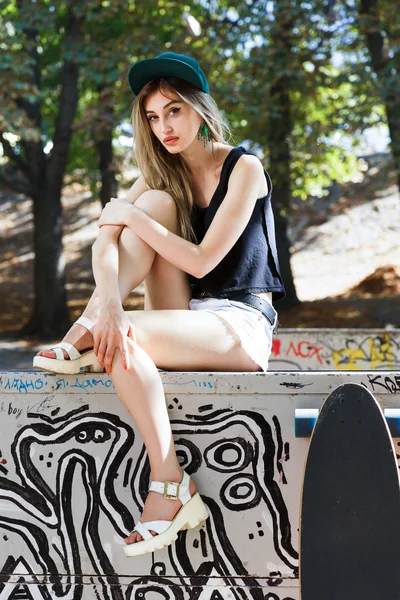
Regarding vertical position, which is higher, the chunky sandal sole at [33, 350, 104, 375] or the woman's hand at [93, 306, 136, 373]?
the woman's hand at [93, 306, 136, 373]

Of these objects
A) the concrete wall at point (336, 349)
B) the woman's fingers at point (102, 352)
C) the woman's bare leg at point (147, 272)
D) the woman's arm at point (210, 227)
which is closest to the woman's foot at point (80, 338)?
the woman's bare leg at point (147, 272)

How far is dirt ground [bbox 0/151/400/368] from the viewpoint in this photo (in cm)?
1334

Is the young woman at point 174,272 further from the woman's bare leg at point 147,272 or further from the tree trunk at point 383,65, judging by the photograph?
the tree trunk at point 383,65

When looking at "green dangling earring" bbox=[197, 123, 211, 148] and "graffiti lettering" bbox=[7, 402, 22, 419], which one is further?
"green dangling earring" bbox=[197, 123, 211, 148]

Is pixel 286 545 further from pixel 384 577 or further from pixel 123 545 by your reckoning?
pixel 123 545

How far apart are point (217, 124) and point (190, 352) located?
1.04m

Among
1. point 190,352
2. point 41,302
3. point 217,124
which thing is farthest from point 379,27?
point 190,352

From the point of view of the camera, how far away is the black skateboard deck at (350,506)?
2002 millimetres

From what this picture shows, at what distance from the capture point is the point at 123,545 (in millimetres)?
2301

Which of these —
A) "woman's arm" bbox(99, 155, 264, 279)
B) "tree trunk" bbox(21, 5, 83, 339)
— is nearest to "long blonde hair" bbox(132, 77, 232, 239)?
"woman's arm" bbox(99, 155, 264, 279)

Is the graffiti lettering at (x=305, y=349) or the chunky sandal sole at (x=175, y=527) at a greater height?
the graffiti lettering at (x=305, y=349)

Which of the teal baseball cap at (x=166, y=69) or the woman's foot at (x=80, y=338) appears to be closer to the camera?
the woman's foot at (x=80, y=338)

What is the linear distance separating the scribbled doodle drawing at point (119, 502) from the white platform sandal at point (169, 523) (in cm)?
7

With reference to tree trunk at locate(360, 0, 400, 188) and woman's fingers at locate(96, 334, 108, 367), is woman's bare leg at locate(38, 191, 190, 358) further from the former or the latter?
tree trunk at locate(360, 0, 400, 188)
